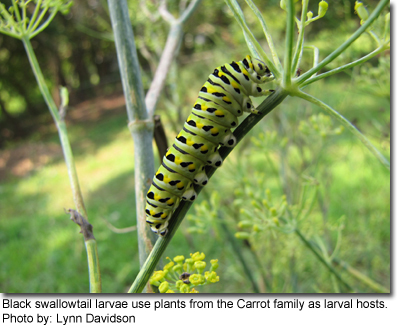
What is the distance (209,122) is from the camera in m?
0.68

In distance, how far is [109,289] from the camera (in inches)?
132

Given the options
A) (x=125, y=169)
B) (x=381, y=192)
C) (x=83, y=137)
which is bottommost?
(x=381, y=192)

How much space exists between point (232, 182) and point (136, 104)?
3.24 ft

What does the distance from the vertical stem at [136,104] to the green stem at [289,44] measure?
318 millimetres

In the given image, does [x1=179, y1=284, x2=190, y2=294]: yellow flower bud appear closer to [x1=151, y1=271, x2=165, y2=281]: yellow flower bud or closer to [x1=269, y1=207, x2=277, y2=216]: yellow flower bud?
[x1=151, y1=271, x2=165, y2=281]: yellow flower bud

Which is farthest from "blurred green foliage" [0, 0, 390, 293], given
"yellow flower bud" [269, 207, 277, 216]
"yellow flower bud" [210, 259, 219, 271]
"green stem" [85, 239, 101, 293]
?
"green stem" [85, 239, 101, 293]

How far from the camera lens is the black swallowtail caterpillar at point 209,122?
0.67 meters

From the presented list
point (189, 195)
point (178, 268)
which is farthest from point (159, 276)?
point (189, 195)

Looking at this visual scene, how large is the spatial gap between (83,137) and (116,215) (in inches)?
238

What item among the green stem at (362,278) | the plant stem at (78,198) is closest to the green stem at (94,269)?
the plant stem at (78,198)

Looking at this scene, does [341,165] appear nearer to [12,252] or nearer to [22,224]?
[12,252]

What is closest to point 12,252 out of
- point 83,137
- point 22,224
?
point 22,224

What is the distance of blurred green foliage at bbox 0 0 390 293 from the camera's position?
1.48 meters

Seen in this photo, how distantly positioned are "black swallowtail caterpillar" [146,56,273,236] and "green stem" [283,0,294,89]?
0.48 ft
